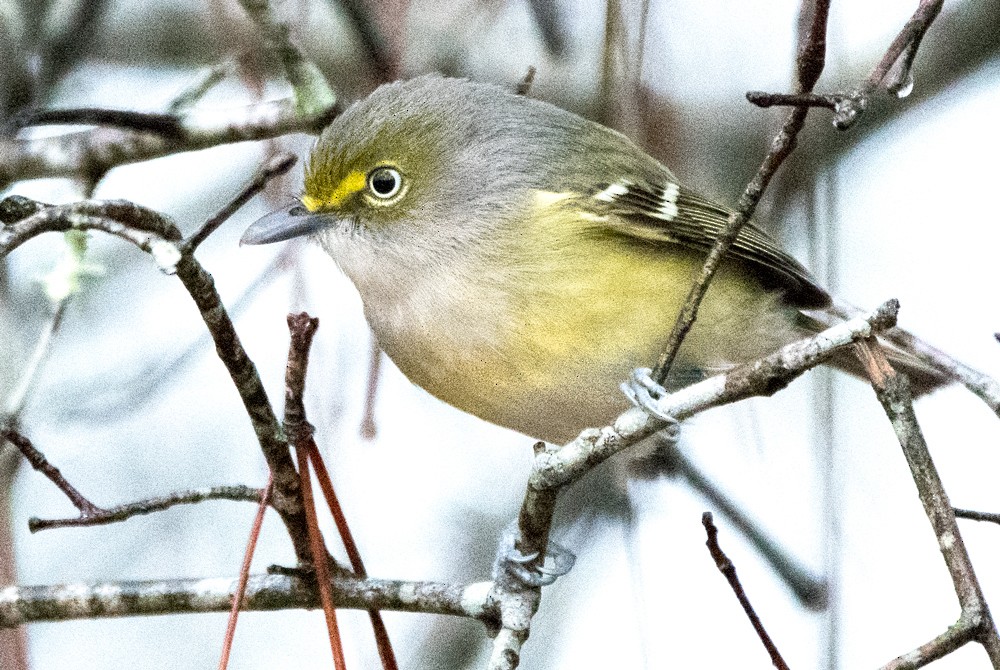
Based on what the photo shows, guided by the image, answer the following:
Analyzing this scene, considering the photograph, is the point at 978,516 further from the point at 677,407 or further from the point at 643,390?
the point at 643,390

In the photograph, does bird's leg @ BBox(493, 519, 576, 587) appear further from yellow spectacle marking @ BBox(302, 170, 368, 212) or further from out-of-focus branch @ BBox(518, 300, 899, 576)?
yellow spectacle marking @ BBox(302, 170, 368, 212)

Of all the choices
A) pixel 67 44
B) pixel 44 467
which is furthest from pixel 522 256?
pixel 67 44

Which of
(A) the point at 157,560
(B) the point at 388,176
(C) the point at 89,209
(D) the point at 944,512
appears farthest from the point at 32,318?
(D) the point at 944,512

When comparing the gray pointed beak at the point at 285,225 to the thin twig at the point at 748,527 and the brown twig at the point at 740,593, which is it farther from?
the brown twig at the point at 740,593

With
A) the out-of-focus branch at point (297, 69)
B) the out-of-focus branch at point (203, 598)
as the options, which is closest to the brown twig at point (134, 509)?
the out-of-focus branch at point (203, 598)

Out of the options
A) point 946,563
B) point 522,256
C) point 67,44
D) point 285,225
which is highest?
point 67,44

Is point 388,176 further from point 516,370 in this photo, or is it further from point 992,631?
point 992,631

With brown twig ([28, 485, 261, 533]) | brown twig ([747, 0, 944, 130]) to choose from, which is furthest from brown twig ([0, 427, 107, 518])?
brown twig ([747, 0, 944, 130])
